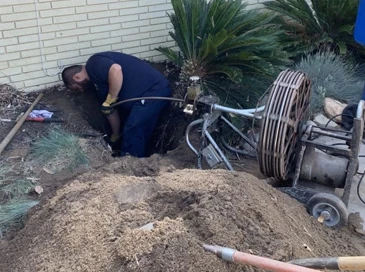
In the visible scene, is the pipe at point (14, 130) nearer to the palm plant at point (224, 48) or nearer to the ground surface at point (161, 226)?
the ground surface at point (161, 226)

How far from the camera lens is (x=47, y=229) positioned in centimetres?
385

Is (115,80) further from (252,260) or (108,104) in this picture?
(252,260)

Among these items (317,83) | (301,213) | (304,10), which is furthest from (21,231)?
(304,10)

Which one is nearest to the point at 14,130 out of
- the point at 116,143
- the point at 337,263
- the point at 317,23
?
the point at 116,143

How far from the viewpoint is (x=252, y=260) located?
297 cm

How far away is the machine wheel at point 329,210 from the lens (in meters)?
4.71

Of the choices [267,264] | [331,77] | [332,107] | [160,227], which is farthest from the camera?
[331,77]

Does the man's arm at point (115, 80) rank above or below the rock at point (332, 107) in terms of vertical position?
above

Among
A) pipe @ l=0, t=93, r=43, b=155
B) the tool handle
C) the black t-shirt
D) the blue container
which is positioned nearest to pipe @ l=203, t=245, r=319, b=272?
the tool handle

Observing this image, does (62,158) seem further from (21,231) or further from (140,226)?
(140,226)

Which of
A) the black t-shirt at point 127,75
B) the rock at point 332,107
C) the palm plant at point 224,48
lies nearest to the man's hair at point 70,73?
the black t-shirt at point 127,75

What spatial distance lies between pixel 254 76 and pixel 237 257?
4.10 metres

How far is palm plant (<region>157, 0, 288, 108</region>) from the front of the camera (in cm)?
671

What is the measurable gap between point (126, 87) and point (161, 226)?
358cm
